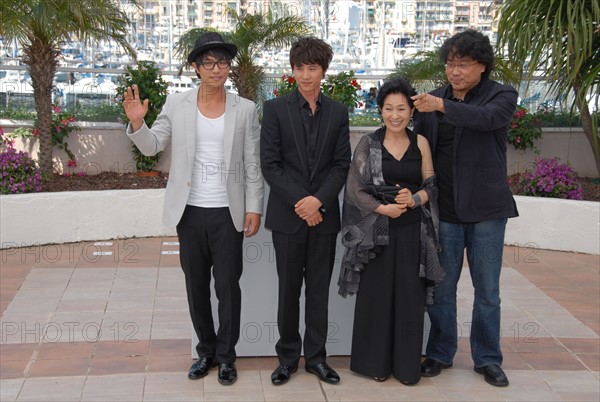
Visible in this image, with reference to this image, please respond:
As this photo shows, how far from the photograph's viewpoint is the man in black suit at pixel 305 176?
4.27 meters

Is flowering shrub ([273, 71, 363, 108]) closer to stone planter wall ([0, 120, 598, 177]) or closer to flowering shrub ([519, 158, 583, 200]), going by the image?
stone planter wall ([0, 120, 598, 177])

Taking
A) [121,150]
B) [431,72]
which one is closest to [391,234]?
[431,72]

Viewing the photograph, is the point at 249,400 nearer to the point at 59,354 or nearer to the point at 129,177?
the point at 59,354

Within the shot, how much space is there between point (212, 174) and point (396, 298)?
1199mm

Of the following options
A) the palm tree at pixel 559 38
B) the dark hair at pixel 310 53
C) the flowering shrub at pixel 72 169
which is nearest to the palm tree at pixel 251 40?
the flowering shrub at pixel 72 169

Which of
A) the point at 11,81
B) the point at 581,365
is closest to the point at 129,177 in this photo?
the point at 11,81

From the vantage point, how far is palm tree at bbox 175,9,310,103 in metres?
8.88

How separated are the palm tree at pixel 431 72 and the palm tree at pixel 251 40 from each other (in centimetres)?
131

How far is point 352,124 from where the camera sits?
31.4ft

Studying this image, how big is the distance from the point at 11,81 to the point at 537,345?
6.34m

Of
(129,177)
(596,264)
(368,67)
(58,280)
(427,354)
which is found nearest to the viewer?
(427,354)

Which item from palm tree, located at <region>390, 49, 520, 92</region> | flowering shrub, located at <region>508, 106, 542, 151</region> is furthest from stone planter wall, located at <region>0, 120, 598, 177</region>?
palm tree, located at <region>390, 49, 520, 92</region>

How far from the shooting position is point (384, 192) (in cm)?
435

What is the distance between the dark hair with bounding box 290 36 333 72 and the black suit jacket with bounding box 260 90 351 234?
0.69ft
